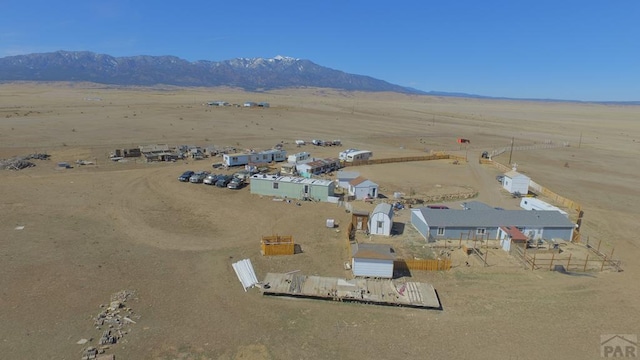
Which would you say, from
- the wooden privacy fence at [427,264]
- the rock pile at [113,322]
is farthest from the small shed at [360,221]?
the rock pile at [113,322]

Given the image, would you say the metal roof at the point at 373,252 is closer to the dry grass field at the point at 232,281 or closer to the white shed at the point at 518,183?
the dry grass field at the point at 232,281

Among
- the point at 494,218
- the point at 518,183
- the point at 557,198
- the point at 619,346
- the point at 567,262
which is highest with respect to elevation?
the point at 518,183

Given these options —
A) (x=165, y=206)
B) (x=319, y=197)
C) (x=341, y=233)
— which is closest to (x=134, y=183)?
(x=165, y=206)

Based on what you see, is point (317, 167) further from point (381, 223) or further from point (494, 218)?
point (494, 218)

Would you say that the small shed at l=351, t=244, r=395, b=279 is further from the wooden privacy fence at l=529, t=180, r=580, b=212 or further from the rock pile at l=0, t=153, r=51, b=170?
the rock pile at l=0, t=153, r=51, b=170

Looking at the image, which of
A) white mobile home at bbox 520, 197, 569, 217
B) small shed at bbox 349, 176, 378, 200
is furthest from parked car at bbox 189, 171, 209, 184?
white mobile home at bbox 520, 197, 569, 217

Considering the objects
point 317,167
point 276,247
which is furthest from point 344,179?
point 276,247
